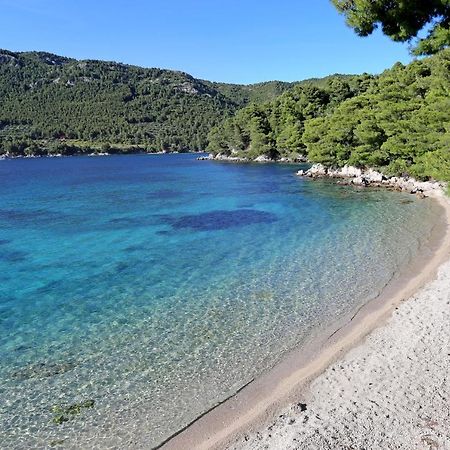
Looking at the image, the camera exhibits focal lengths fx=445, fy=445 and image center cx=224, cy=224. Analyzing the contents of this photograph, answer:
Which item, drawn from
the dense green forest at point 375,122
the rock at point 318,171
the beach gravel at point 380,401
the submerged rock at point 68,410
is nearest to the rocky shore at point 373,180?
the rock at point 318,171

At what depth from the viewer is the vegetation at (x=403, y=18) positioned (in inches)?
500

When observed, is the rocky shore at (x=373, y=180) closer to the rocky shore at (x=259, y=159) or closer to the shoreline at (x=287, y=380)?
the shoreline at (x=287, y=380)

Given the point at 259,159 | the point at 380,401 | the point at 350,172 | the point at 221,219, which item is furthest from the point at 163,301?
the point at 259,159

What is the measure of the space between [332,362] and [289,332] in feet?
6.83

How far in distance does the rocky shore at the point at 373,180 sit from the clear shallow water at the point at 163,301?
15.7 feet

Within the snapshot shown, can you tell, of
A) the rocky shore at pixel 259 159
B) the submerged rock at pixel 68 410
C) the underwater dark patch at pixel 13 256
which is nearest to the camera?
the submerged rock at pixel 68 410

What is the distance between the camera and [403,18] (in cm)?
1302

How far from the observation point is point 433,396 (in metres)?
9.77

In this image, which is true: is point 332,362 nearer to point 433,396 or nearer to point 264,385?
point 264,385

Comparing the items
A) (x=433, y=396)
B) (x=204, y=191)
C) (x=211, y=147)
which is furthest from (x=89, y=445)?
(x=211, y=147)

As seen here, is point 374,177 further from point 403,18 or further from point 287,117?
point 287,117

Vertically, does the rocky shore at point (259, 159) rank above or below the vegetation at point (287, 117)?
below

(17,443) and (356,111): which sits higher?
(356,111)

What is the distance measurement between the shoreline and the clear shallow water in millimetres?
366
